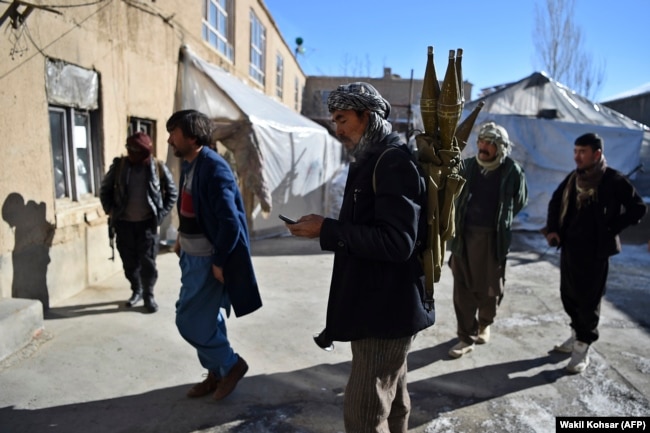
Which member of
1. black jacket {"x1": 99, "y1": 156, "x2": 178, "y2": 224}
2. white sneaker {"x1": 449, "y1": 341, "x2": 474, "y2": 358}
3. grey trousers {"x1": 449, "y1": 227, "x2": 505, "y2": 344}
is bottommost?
white sneaker {"x1": 449, "y1": 341, "x2": 474, "y2": 358}

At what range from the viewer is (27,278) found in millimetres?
4027

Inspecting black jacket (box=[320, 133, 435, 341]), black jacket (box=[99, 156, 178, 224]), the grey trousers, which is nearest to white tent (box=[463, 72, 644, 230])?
the grey trousers

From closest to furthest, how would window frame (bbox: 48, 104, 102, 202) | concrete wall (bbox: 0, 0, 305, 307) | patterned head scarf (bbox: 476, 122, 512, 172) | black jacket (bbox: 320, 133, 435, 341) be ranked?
black jacket (bbox: 320, 133, 435, 341), patterned head scarf (bbox: 476, 122, 512, 172), concrete wall (bbox: 0, 0, 305, 307), window frame (bbox: 48, 104, 102, 202)

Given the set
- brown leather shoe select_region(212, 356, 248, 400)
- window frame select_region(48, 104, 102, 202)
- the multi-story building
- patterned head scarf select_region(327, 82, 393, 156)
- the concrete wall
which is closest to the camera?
patterned head scarf select_region(327, 82, 393, 156)

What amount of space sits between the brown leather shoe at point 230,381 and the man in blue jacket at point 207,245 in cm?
12

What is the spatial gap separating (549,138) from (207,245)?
9.04m

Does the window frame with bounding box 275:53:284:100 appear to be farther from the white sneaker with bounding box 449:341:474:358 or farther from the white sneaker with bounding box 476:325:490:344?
the white sneaker with bounding box 449:341:474:358

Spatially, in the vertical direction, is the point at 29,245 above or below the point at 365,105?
below

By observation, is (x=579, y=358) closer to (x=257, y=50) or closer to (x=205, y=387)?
(x=205, y=387)

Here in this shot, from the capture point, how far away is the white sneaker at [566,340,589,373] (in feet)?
11.0

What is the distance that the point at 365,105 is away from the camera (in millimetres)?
1767

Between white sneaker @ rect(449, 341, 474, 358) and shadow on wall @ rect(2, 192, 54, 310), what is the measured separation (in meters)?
3.71

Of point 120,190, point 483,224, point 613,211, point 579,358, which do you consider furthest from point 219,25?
point 579,358

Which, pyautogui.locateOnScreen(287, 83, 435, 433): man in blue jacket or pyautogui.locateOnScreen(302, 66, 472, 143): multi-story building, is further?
pyautogui.locateOnScreen(302, 66, 472, 143): multi-story building
